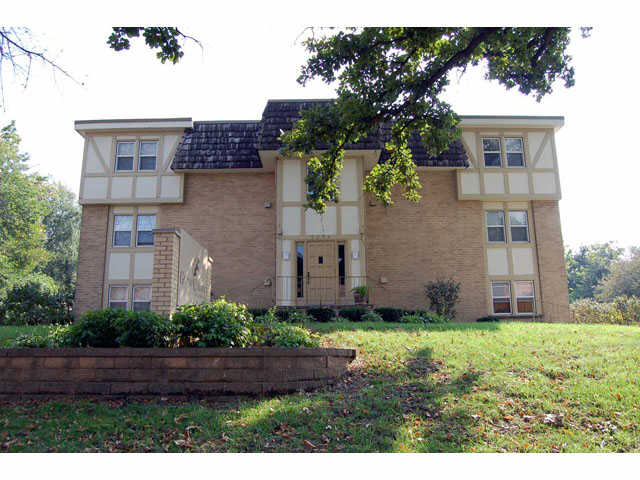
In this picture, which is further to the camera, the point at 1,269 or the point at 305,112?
the point at 1,269

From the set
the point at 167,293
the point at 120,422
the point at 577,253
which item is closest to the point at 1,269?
the point at 167,293

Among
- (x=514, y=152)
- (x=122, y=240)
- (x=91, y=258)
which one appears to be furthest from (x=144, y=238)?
(x=514, y=152)

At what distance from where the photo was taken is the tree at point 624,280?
122 feet

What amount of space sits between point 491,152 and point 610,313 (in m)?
8.15

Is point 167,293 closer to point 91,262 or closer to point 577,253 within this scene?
point 91,262

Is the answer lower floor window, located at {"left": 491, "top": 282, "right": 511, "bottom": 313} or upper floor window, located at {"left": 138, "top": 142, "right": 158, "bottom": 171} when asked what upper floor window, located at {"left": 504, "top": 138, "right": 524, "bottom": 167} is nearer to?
lower floor window, located at {"left": 491, "top": 282, "right": 511, "bottom": 313}

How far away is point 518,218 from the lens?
17984 millimetres

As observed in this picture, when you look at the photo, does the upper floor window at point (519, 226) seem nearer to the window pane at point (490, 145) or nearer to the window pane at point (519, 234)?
the window pane at point (519, 234)

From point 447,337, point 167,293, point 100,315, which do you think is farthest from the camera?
point 447,337

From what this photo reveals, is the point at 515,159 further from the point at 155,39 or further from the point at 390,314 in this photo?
the point at 155,39

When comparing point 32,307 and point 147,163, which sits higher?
point 147,163

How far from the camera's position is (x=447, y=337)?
9.30 m

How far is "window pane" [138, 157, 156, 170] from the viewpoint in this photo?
17844 millimetres

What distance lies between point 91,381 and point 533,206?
17.1 meters
